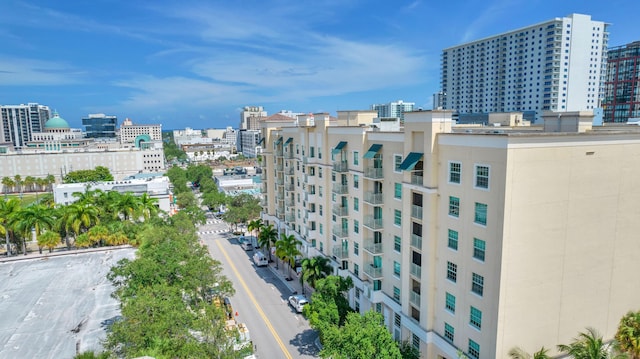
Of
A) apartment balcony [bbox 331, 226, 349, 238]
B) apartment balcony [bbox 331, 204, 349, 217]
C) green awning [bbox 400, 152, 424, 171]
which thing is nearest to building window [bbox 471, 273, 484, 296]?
green awning [bbox 400, 152, 424, 171]

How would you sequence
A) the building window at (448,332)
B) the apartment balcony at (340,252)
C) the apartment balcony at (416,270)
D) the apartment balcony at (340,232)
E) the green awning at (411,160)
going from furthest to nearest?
the apartment balcony at (340,252) → the apartment balcony at (340,232) → the apartment balcony at (416,270) → the green awning at (411,160) → the building window at (448,332)

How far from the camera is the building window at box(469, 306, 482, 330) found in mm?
24594

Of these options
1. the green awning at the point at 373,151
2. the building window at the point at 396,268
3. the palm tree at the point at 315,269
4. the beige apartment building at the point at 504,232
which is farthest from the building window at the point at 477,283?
the palm tree at the point at 315,269

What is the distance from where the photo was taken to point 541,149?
878 inches

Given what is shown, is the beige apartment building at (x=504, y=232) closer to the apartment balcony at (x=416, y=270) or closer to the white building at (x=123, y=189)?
the apartment balcony at (x=416, y=270)

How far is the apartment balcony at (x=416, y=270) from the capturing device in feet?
97.3

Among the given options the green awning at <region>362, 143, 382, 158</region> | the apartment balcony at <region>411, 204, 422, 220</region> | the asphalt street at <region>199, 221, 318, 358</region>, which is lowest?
the asphalt street at <region>199, 221, 318, 358</region>

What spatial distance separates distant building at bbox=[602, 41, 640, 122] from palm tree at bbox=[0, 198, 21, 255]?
145483 mm

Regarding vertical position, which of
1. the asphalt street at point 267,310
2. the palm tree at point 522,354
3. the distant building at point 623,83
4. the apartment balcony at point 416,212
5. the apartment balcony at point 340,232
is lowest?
the asphalt street at point 267,310

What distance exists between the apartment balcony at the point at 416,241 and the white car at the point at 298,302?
697 inches

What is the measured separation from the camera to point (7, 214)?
197 feet

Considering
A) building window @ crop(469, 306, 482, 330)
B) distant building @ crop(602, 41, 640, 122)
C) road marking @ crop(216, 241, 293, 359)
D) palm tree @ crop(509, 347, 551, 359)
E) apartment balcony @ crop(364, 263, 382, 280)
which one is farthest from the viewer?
distant building @ crop(602, 41, 640, 122)

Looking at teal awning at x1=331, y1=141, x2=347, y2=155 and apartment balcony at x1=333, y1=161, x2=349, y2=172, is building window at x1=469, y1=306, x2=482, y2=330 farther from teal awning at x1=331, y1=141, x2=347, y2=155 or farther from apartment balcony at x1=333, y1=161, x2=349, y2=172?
teal awning at x1=331, y1=141, x2=347, y2=155

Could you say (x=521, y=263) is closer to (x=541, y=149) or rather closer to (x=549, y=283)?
(x=549, y=283)
